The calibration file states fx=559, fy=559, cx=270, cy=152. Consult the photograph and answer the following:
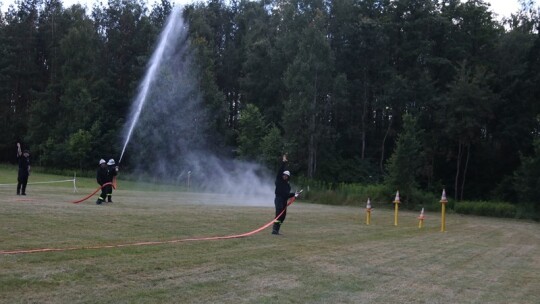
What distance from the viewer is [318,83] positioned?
207 ft

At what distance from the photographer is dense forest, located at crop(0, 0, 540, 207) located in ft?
199

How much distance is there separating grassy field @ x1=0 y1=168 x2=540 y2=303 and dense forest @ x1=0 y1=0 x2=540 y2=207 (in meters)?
38.4

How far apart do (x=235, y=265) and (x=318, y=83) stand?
52.8m

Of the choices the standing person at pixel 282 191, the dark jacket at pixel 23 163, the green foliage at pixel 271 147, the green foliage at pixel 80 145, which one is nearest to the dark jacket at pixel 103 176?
the dark jacket at pixel 23 163

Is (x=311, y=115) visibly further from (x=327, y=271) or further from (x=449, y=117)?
(x=327, y=271)

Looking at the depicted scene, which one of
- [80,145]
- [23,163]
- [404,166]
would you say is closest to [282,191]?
[23,163]

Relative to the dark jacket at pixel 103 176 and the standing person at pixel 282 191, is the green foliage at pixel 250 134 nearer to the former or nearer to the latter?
the dark jacket at pixel 103 176

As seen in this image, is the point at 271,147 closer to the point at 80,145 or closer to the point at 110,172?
the point at 80,145

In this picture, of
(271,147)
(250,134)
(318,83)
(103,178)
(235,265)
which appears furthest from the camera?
(318,83)

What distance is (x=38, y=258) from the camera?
10383 millimetres

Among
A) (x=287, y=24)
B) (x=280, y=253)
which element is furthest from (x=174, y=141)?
(x=280, y=253)

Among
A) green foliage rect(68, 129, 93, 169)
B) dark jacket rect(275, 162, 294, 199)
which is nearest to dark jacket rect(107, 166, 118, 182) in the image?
dark jacket rect(275, 162, 294, 199)

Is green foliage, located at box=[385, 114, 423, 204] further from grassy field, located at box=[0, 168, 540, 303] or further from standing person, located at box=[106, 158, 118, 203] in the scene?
Result: standing person, located at box=[106, 158, 118, 203]

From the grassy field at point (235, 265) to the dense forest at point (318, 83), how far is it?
38.4 meters
